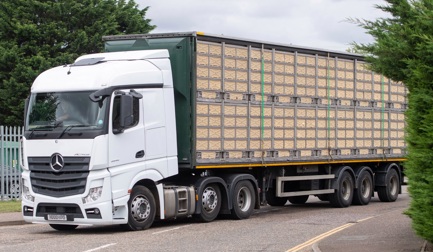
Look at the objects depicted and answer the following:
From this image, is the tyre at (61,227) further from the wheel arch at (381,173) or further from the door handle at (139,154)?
the wheel arch at (381,173)

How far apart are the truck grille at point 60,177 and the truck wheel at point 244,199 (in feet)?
14.5

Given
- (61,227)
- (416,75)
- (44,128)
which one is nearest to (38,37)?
(61,227)

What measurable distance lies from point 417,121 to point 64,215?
7790 mm

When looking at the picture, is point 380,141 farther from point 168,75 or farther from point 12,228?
point 12,228

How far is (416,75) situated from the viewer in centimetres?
1243

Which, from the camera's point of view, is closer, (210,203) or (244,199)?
(210,203)

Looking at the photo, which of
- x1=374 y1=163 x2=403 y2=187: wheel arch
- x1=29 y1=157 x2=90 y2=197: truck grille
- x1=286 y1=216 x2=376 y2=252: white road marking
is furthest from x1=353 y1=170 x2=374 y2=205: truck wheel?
x1=29 y1=157 x2=90 y2=197: truck grille

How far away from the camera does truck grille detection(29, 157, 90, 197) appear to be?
696 inches

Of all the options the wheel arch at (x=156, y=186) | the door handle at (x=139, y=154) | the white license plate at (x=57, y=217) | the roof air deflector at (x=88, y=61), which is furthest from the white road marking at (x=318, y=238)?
the roof air deflector at (x=88, y=61)

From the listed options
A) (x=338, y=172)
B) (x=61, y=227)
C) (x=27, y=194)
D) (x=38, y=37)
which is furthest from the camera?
(x=38, y=37)

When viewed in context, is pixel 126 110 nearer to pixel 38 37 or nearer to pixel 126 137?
pixel 126 137

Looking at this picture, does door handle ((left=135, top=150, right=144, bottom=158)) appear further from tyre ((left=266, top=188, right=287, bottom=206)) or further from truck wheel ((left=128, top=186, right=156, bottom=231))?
tyre ((left=266, top=188, right=287, bottom=206))

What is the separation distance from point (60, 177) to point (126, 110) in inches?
71.5

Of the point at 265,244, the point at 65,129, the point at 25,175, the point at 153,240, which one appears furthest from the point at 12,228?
the point at 265,244
